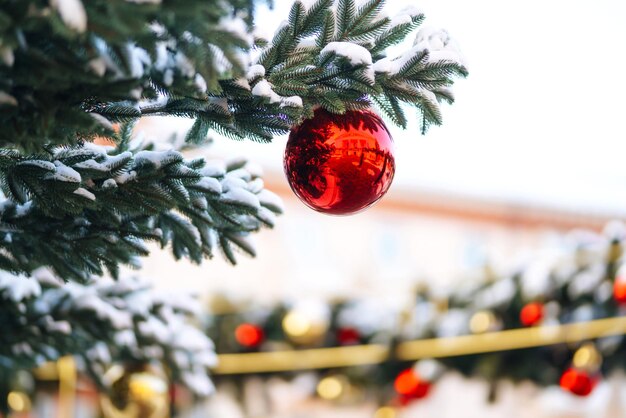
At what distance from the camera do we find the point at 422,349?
2.85 meters

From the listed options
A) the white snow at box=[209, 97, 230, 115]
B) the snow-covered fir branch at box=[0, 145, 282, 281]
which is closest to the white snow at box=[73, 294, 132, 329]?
the snow-covered fir branch at box=[0, 145, 282, 281]

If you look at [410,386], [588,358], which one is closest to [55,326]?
[410,386]

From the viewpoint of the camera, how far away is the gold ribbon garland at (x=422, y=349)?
2588 millimetres

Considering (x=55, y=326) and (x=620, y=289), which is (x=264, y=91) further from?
(x=620, y=289)

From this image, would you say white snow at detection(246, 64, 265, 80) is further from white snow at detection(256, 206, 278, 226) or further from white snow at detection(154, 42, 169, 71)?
white snow at detection(256, 206, 278, 226)

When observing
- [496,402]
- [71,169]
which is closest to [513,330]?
[496,402]

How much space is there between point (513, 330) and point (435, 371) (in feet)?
1.11

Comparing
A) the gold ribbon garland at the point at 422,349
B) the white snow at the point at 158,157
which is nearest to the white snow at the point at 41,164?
the white snow at the point at 158,157

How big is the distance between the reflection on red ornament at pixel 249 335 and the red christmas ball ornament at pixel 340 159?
6.46ft

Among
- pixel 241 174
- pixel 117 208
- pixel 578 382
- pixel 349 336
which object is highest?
pixel 349 336

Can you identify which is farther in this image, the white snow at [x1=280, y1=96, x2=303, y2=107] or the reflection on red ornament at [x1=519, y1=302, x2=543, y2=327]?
the reflection on red ornament at [x1=519, y1=302, x2=543, y2=327]

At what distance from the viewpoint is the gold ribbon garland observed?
2.59 meters

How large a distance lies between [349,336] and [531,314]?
74cm

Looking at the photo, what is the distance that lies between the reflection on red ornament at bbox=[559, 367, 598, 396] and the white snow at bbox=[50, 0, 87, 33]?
7.24 ft
